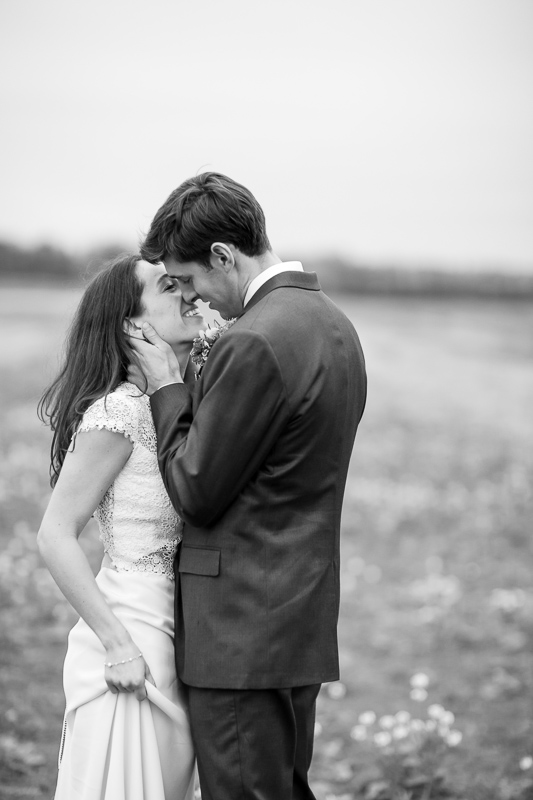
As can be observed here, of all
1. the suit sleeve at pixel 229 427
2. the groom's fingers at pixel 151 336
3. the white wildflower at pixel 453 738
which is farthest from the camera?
the white wildflower at pixel 453 738

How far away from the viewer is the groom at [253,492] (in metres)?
2.04

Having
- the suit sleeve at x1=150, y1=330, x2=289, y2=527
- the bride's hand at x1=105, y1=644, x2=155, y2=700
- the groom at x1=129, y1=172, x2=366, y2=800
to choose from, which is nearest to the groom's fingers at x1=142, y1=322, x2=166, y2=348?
the groom at x1=129, y1=172, x2=366, y2=800

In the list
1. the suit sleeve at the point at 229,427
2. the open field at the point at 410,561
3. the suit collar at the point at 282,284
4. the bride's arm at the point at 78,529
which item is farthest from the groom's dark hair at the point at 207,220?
the open field at the point at 410,561

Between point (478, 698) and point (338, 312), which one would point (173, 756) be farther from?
point (478, 698)

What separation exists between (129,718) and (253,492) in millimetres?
776

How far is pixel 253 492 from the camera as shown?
2.12m

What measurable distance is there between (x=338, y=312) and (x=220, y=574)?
82 centimetres

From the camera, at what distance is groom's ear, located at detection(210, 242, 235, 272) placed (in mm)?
2240

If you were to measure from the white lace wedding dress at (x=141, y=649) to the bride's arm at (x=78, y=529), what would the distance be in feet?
0.16

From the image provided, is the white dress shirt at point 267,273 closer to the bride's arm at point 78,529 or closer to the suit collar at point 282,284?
the suit collar at point 282,284

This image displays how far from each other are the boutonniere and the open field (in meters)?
Answer: 0.68

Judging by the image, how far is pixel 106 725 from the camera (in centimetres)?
224

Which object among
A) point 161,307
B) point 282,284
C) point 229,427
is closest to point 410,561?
point 161,307

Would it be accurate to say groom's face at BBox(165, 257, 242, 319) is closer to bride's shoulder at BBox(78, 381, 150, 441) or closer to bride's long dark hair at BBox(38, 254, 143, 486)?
bride's long dark hair at BBox(38, 254, 143, 486)
